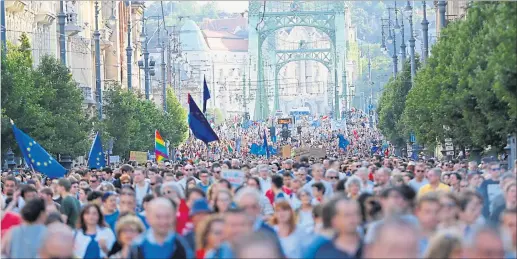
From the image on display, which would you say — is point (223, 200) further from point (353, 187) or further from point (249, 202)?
point (353, 187)

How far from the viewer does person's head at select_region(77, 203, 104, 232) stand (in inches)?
520

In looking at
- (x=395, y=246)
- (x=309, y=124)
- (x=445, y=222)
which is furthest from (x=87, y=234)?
(x=309, y=124)

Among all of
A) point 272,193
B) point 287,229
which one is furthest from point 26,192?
point 287,229

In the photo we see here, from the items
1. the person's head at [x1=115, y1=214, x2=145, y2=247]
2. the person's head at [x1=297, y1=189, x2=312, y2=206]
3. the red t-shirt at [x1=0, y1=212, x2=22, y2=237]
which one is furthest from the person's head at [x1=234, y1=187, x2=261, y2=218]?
the red t-shirt at [x1=0, y1=212, x2=22, y2=237]

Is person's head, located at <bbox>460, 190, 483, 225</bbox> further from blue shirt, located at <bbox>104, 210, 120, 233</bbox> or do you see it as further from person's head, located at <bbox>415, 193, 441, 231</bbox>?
blue shirt, located at <bbox>104, 210, 120, 233</bbox>

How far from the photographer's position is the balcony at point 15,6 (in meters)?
58.7

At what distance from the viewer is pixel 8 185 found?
1956 centimetres

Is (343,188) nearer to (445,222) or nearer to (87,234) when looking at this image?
(87,234)

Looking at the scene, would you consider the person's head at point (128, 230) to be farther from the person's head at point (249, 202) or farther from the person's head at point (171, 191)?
the person's head at point (171, 191)

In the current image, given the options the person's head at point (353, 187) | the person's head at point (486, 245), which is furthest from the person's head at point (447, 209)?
Result: the person's head at point (353, 187)

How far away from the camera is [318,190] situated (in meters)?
17.0

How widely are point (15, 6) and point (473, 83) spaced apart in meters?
31.9

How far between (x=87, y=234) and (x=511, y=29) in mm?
13071

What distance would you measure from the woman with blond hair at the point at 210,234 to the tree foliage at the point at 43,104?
93.8 feet
